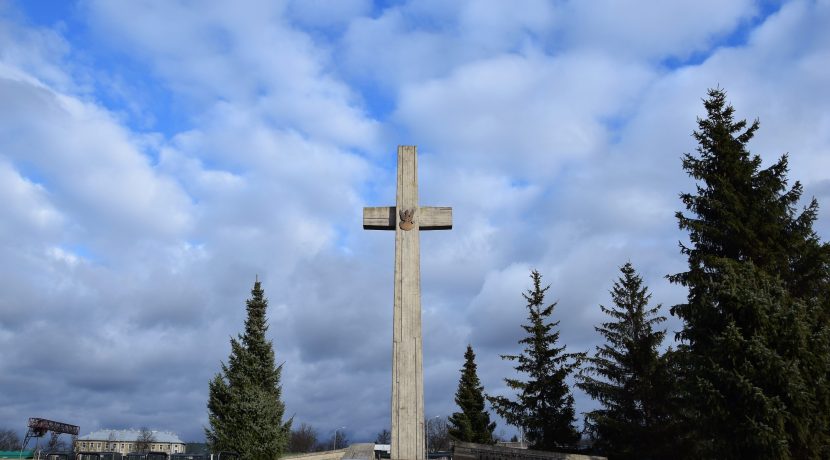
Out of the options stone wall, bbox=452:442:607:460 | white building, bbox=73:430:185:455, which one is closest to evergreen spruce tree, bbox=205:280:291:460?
stone wall, bbox=452:442:607:460

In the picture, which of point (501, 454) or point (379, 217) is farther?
point (501, 454)

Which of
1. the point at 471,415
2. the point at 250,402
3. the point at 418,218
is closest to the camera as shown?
the point at 418,218

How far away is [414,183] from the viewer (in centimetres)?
1280

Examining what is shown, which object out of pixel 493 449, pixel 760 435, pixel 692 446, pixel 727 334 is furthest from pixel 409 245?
pixel 692 446

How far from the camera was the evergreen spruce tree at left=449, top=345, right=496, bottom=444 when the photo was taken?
125 ft

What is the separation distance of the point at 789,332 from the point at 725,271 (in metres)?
2.46

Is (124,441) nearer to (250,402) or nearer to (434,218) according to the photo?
(250,402)

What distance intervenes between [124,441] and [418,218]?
122 m

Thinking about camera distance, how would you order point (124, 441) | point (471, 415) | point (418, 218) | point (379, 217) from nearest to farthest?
point (418, 218) < point (379, 217) < point (471, 415) < point (124, 441)

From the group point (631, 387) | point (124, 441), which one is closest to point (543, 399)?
point (631, 387)

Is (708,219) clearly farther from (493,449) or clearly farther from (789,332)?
(493,449)

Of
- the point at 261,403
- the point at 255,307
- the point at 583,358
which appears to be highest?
the point at 255,307

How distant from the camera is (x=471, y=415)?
3903 cm

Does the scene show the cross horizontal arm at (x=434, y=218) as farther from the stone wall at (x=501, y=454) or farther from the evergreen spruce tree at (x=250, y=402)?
the evergreen spruce tree at (x=250, y=402)
